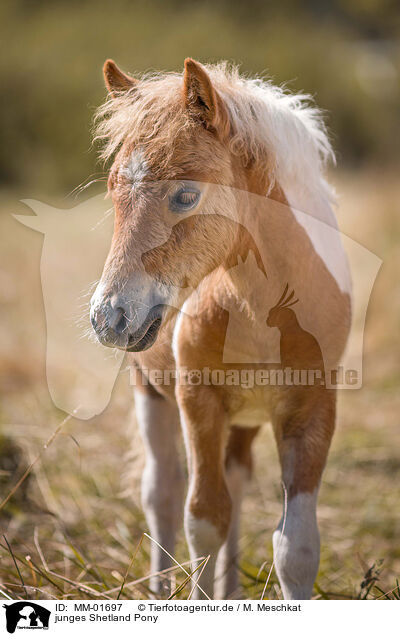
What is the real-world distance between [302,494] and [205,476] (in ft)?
1.10

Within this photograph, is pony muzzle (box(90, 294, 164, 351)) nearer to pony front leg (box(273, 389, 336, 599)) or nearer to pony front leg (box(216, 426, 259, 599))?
pony front leg (box(273, 389, 336, 599))

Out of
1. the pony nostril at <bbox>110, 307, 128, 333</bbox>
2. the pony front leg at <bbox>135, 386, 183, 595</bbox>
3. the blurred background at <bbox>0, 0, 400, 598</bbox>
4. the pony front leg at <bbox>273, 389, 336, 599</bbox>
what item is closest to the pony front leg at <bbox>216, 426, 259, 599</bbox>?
the blurred background at <bbox>0, 0, 400, 598</bbox>

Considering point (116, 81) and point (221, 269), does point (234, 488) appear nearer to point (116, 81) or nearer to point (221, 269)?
point (221, 269)

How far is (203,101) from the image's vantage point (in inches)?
68.0

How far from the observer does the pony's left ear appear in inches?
65.6

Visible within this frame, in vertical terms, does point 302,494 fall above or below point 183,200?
below

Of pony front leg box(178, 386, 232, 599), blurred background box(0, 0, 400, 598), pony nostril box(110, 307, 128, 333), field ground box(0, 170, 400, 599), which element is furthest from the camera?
blurred background box(0, 0, 400, 598)

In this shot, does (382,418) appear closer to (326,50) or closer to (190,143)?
(190,143)

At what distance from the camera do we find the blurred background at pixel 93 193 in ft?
9.23

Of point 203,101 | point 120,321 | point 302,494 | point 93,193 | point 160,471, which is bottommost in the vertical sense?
point 160,471

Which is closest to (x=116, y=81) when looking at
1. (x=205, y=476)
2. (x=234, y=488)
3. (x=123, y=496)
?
(x=205, y=476)

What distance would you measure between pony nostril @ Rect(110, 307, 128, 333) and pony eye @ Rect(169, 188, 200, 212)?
1.00 feet

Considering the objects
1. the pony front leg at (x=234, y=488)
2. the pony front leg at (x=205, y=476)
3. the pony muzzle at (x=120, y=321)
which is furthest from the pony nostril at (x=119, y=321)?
the pony front leg at (x=234, y=488)

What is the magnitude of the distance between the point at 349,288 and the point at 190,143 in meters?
0.81
